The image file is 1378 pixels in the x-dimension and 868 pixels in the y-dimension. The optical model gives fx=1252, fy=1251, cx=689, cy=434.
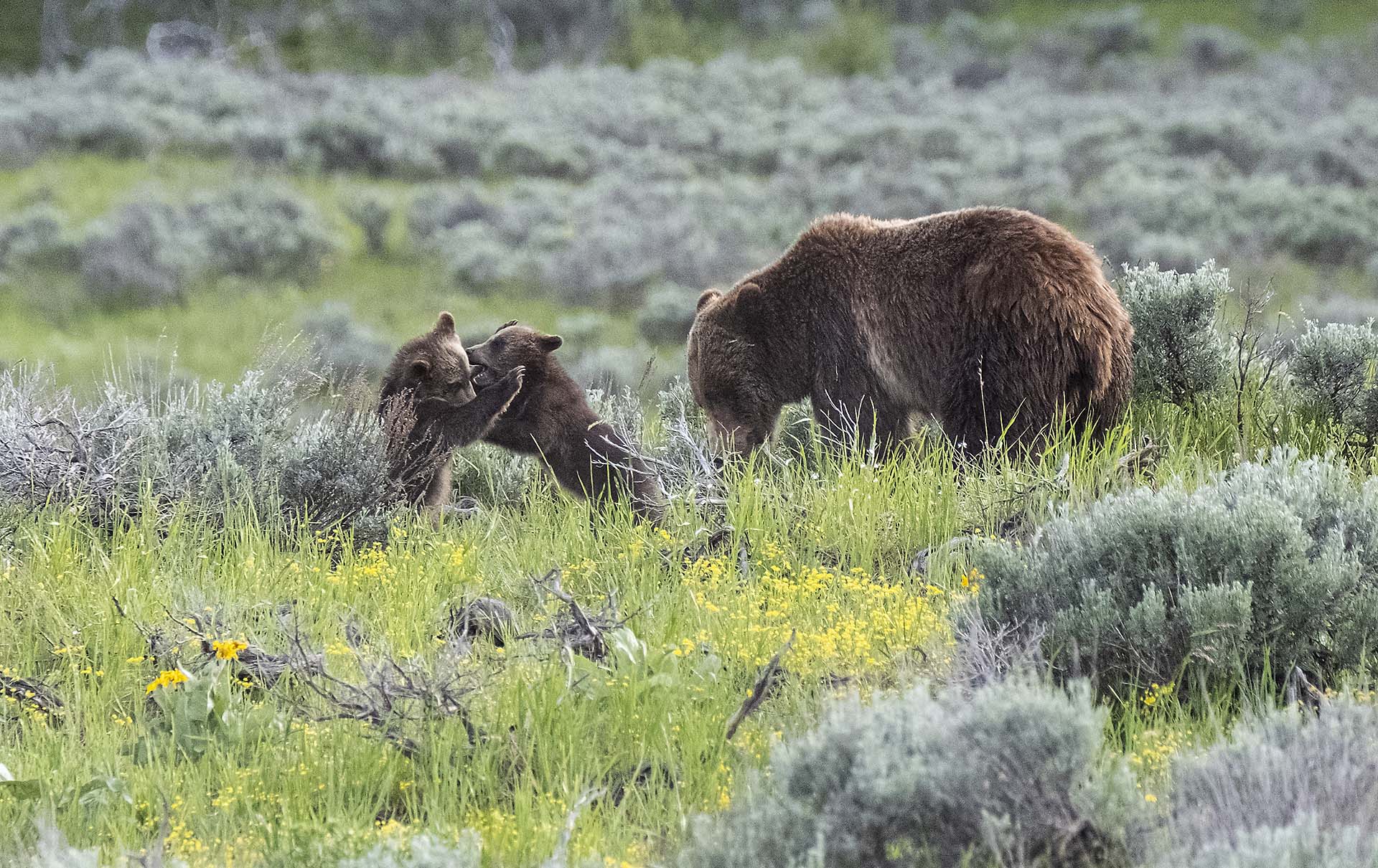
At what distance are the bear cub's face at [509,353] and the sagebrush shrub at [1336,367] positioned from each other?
13.6 ft

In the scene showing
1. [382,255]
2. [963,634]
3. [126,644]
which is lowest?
[382,255]

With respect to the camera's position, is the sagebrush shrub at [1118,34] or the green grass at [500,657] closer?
the green grass at [500,657]

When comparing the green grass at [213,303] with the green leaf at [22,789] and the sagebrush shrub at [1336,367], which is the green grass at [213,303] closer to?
the sagebrush shrub at [1336,367]

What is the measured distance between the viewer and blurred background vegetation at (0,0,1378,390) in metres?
21.9

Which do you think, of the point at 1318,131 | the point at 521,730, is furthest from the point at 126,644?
the point at 1318,131

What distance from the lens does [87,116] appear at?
97.8 ft

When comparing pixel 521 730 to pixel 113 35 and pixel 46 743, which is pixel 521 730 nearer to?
pixel 46 743

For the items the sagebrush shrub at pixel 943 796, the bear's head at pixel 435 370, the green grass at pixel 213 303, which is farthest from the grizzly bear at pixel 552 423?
the green grass at pixel 213 303

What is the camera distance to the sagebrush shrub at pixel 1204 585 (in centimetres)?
368

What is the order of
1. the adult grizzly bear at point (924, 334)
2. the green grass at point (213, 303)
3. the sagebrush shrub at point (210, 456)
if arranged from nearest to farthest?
the sagebrush shrub at point (210, 456)
the adult grizzly bear at point (924, 334)
the green grass at point (213, 303)

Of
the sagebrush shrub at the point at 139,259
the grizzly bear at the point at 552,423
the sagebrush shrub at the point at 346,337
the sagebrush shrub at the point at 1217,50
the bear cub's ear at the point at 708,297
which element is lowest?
the sagebrush shrub at the point at 346,337

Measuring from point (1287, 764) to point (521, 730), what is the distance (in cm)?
195

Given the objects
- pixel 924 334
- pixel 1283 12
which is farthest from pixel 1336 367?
pixel 1283 12

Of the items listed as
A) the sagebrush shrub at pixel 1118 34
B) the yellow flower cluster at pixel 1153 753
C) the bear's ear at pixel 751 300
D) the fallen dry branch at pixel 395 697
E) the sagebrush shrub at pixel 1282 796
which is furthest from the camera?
the sagebrush shrub at pixel 1118 34
